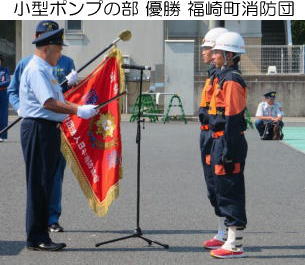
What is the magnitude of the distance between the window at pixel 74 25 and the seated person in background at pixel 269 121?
12.3 m

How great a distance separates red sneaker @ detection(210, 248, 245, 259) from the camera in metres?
7.26

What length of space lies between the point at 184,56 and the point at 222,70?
20210 millimetres

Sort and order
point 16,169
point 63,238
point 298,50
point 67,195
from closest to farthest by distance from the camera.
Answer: point 63,238
point 67,195
point 16,169
point 298,50

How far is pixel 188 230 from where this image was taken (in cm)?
847

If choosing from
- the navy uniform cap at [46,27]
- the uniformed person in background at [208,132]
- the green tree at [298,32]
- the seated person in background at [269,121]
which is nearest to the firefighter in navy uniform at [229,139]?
the uniformed person in background at [208,132]

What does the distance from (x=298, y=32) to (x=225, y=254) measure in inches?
1739

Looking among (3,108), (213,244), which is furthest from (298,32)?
(213,244)

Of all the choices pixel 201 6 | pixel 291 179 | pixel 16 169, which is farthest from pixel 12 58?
pixel 291 179

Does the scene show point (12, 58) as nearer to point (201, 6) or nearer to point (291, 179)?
point (201, 6)

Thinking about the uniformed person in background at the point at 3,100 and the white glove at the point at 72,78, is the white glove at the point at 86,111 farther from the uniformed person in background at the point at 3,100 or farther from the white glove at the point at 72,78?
the uniformed person in background at the point at 3,100

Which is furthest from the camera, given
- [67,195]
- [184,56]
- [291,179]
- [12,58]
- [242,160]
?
[12,58]

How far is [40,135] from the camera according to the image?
7.41m

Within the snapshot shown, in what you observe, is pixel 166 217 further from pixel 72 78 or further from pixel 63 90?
pixel 72 78

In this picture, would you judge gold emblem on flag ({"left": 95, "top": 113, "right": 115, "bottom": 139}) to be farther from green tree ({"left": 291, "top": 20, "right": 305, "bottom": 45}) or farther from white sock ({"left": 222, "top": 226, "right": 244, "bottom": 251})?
green tree ({"left": 291, "top": 20, "right": 305, "bottom": 45})
